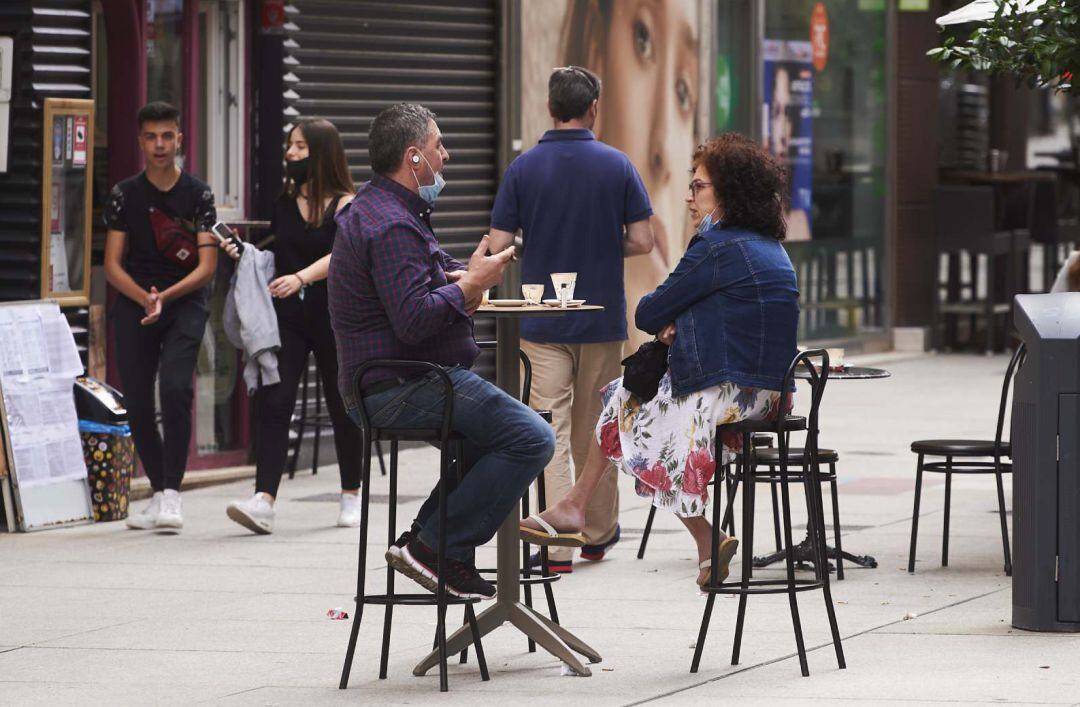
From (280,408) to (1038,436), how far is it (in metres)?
3.93

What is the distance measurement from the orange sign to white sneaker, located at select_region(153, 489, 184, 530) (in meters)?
9.86

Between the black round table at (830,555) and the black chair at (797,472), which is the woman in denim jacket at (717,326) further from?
the black round table at (830,555)

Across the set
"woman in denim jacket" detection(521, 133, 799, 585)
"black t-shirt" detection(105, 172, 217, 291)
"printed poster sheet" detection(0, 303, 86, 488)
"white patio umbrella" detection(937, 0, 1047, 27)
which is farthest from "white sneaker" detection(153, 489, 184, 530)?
"white patio umbrella" detection(937, 0, 1047, 27)

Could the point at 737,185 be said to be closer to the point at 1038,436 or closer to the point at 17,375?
the point at 1038,436

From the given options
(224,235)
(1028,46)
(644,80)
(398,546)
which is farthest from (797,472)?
(644,80)

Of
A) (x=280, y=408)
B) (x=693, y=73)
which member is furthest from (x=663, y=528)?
(x=693, y=73)

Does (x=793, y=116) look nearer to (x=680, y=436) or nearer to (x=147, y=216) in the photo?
(x=147, y=216)

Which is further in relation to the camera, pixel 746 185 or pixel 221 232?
pixel 221 232

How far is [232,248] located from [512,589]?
→ 156 inches

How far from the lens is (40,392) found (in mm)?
9695

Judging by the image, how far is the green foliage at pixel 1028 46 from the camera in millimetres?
8211

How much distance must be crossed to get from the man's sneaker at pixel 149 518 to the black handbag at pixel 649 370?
10.8 feet

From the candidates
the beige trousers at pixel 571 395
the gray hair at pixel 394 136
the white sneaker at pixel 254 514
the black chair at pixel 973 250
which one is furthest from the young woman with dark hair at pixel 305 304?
the black chair at pixel 973 250

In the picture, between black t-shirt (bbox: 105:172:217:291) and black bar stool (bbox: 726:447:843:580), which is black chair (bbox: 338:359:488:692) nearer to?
black bar stool (bbox: 726:447:843:580)
